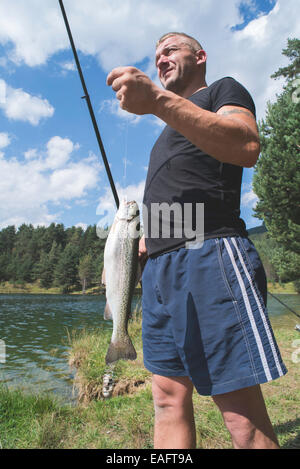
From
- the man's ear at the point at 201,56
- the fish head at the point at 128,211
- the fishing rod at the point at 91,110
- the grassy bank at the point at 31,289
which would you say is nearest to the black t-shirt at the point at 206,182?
the fish head at the point at 128,211

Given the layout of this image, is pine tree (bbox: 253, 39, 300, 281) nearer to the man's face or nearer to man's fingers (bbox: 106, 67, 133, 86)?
the man's face

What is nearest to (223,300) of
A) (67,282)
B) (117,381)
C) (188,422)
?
(188,422)

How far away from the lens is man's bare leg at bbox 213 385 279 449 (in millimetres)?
1429

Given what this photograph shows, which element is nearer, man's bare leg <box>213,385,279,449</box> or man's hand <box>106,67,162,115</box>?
man's hand <box>106,67,162,115</box>

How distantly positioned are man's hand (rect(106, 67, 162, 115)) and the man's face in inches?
37.5

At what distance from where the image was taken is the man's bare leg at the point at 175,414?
1.88 m

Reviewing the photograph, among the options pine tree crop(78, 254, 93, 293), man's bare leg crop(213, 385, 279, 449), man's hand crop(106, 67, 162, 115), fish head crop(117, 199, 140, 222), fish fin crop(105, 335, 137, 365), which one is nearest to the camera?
man's hand crop(106, 67, 162, 115)

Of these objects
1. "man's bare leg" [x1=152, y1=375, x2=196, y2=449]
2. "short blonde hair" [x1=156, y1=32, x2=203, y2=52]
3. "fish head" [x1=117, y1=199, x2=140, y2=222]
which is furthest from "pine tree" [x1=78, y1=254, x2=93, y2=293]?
"man's bare leg" [x1=152, y1=375, x2=196, y2=449]

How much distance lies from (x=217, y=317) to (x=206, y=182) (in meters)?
0.77

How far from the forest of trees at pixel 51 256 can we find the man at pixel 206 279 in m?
58.3

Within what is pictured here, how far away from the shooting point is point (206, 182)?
5.79 ft

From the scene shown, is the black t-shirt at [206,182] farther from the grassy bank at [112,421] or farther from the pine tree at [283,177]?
the pine tree at [283,177]

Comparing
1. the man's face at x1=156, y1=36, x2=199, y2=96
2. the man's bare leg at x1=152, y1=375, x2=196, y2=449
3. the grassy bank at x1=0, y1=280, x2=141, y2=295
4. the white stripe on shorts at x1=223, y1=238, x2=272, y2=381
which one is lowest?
the grassy bank at x1=0, y1=280, x2=141, y2=295

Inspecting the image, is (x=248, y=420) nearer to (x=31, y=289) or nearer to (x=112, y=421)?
(x=112, y=421)
